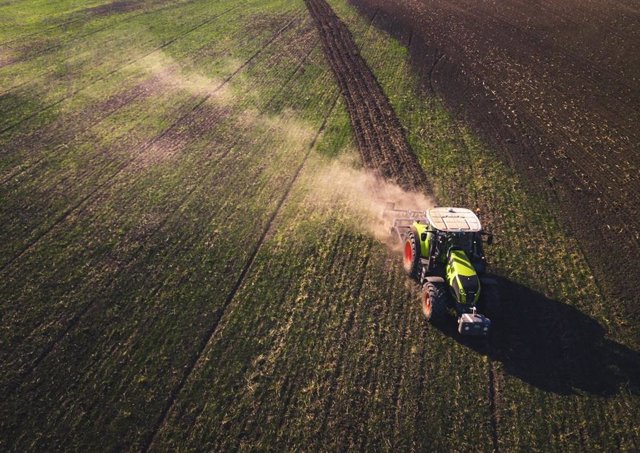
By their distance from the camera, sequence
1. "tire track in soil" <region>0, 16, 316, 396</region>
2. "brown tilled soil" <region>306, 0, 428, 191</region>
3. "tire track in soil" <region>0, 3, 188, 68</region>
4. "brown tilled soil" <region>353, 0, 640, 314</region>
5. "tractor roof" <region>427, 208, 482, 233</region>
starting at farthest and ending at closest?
"tire track in soil" <region>0, 3, 188, 68</region>
"brown tilled soil" <region>306, 0, 428, 191</region>
"brown tilled soil" <region>353, 0, 640, 314</region>
"tractor roof" <region>427, 208, 482, 233</region>
"tire track in soil" <region>0, 16, 316, 396</region>

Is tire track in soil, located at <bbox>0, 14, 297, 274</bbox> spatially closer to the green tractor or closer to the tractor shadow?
the green tractor

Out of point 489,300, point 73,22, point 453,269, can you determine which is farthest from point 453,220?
point 73,22

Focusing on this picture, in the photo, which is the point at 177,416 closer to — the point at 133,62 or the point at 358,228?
the point at 358,228

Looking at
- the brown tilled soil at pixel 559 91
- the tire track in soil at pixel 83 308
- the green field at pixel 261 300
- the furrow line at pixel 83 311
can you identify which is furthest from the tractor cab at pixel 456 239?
the tire track in soil at pixel 83 308

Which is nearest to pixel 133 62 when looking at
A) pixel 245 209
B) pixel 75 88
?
pixel 75 88

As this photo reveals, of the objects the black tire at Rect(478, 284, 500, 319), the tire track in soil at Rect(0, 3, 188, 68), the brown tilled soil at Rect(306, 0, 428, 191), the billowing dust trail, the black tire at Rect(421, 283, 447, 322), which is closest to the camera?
the black tire at Rect(478, 284, 500, 319)

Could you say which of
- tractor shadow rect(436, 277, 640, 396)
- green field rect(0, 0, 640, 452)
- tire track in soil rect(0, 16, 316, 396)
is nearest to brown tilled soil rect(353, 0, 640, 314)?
green field rect(0, 0, 640, 452)

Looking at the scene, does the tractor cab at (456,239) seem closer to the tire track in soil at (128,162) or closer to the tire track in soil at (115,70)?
the tire track in soil at (128,162)
